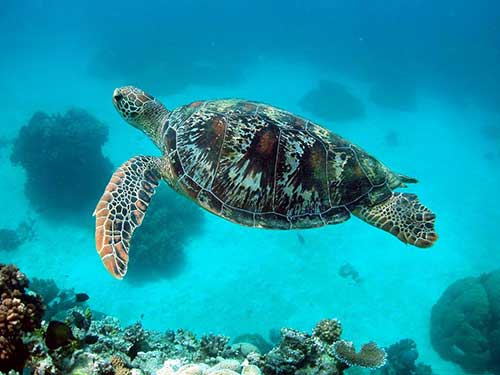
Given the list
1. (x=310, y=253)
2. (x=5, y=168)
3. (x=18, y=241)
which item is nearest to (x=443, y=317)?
(x=310, y=253)

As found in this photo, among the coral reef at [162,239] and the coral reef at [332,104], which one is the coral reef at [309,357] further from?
the coral reef at [332,104]

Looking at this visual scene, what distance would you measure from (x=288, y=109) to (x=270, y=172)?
73.7 ft

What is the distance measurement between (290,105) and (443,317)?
19.9 m

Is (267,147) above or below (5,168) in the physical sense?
below

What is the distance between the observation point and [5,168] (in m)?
15.8

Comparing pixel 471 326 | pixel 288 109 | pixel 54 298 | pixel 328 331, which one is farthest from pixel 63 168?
pixel 288 109

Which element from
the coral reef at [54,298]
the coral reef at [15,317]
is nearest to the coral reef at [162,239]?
the coral reef at [54,298]

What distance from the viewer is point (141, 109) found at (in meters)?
5.63

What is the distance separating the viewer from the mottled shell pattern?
13.3 feet

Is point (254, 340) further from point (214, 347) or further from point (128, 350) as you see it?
point (128, 350)

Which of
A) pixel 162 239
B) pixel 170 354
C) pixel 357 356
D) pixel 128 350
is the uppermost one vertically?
pixel 162 239

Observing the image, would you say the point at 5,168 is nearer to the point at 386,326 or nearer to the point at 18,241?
the point at 18,241

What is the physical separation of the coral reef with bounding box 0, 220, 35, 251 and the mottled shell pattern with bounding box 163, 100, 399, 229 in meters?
11.3

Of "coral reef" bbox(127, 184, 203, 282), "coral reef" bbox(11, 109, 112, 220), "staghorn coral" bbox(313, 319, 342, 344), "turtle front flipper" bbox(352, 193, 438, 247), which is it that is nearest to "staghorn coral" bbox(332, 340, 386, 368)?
"staghorn coral" bbox(313, 319, 342, 344)
